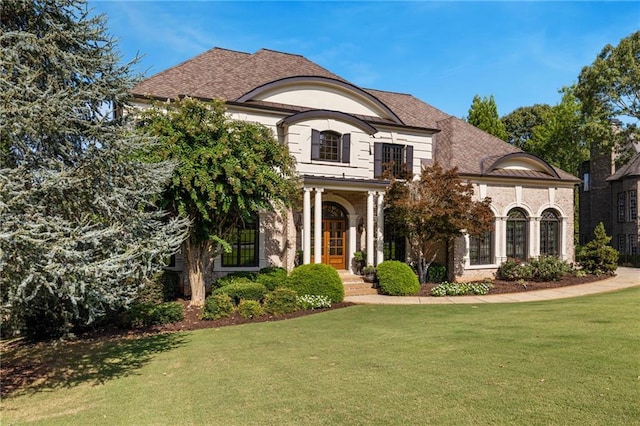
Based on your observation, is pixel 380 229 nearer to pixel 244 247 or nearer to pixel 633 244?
pixel 244 247

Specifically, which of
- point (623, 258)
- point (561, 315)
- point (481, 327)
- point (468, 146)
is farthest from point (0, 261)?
point (623, 258)

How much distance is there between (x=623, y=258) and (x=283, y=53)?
86.9 ft

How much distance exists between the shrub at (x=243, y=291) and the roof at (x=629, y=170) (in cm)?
2953

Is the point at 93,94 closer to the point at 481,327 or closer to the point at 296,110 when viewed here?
the point at 481,327

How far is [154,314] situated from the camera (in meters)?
11.0

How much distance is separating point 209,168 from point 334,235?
26.4ft

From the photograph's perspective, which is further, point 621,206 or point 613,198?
point 613,198

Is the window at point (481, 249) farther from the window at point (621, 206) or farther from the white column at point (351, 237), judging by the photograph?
the window at point (621, 206)

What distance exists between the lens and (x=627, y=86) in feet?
86.6

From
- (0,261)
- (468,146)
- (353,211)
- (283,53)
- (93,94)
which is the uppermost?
(283,53)

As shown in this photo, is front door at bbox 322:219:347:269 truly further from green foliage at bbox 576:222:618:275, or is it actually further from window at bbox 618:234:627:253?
window at bbox 618:234:627:253

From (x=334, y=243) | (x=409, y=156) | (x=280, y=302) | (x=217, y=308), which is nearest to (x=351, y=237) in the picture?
(x=334, y=243)

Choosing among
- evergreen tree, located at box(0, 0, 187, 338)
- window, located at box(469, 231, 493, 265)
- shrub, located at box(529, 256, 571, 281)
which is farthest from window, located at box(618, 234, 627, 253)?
evergreen tree, located at box(0, 0, 187, 338)

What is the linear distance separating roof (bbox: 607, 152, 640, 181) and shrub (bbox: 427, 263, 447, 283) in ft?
66.6
